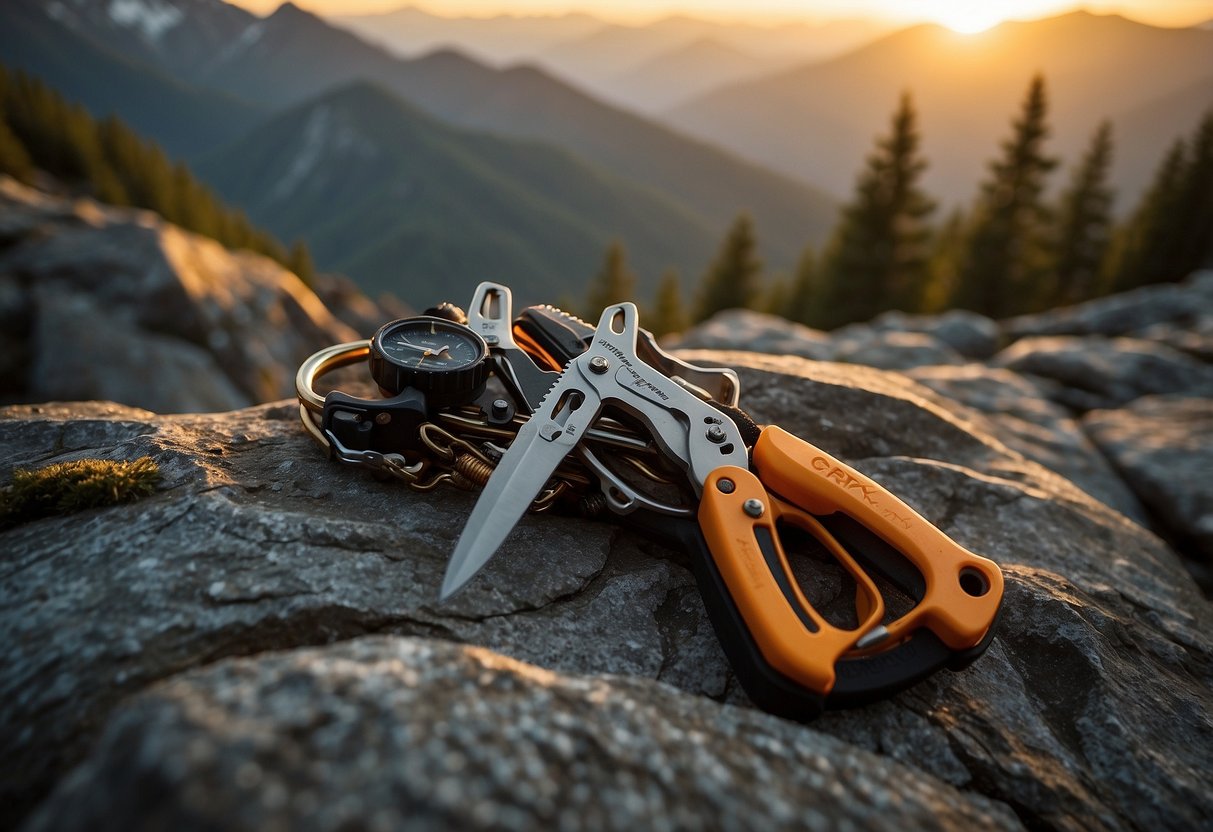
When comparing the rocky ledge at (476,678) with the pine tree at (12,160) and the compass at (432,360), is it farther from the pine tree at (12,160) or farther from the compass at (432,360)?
the pine tree at (12,160)

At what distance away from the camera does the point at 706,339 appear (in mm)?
13562

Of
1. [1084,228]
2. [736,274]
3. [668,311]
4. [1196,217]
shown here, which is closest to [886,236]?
[736,274]

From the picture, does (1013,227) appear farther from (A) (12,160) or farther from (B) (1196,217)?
(A) (12,160)

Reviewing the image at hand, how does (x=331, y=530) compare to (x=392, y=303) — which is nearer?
(x=331, y=530)

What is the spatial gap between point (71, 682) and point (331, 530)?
145 centimetres

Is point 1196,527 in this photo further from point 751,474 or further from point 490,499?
point 490,499

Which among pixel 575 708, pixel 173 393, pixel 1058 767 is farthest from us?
pixel 173 393

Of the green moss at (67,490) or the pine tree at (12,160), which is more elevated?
the green moss at (67,490)

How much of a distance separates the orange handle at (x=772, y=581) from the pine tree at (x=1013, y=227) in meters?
52.3

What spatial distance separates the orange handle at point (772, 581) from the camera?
3379 millimetres

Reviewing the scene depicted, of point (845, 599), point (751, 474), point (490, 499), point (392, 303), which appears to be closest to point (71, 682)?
point (490, 499)

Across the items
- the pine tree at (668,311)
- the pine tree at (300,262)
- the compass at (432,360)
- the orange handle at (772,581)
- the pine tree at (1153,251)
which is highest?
the pine tree at (1153,251)

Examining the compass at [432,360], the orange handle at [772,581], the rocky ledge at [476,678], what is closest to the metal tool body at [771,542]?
the orange handle at [772,581]

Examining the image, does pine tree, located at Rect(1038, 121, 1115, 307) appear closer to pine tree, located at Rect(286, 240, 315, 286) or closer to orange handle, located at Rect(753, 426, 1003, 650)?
orange handle, located at Rect(753, 426, 1003, 650)
